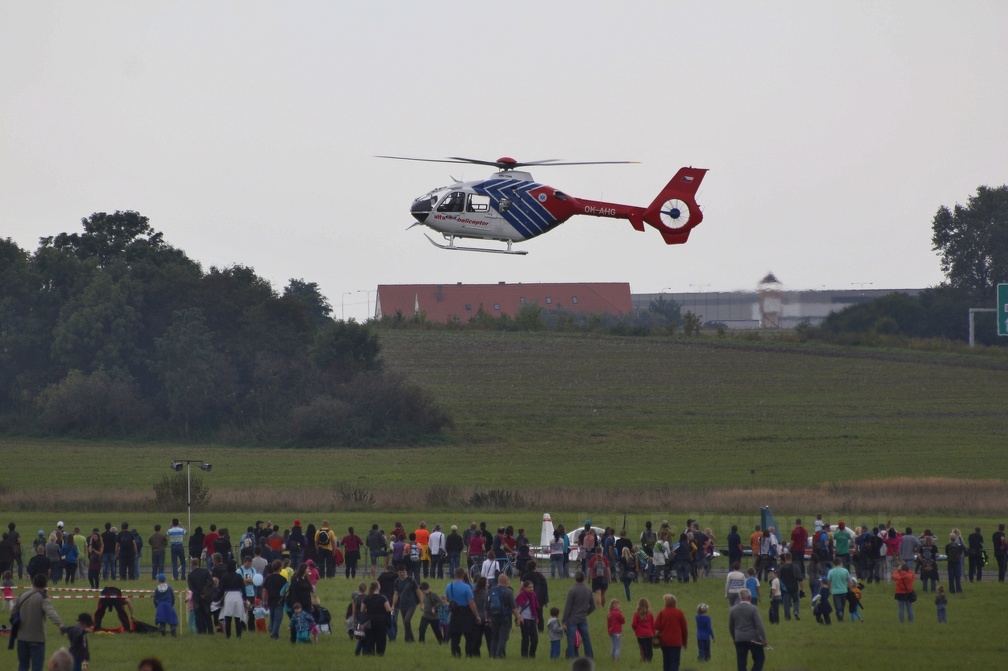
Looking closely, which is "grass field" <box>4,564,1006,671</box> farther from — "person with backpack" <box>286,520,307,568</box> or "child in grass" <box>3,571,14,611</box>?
"person with backpack" <box>286,520,307,568</box>

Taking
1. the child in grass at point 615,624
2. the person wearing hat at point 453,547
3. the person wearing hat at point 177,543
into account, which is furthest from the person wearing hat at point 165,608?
the person wearing hat at point 453,547

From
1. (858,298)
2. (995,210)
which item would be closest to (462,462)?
(858,298)

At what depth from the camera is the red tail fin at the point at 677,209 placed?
34.6 meters

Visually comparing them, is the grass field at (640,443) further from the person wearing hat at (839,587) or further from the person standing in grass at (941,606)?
the person standing in grass at (941,606)

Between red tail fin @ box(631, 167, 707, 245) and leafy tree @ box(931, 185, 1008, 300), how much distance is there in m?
97.3

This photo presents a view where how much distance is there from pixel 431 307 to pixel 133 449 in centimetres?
7965

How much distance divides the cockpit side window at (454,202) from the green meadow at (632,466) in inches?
373

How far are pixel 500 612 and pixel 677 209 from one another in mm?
16927

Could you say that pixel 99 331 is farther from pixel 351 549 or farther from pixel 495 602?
pixel 495 602

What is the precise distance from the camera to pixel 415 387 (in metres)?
73.2

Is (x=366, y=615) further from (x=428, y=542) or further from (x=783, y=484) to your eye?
(x=783, y=484)

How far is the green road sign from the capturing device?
5915 centimetres

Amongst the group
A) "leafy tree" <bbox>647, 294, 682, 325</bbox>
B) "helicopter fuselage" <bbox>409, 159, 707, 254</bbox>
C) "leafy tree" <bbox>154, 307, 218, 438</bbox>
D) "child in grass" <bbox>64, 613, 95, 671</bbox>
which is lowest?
"child in grass" <bbox>64, 613, 95, 671</bbox>

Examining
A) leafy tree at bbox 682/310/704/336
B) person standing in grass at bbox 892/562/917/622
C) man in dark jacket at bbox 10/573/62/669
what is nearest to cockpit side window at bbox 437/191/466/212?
person standing in grass at bbox 892/562/917/622
